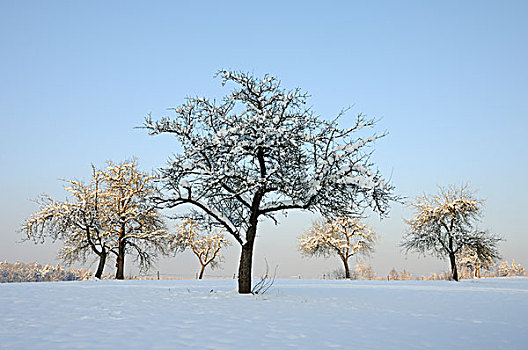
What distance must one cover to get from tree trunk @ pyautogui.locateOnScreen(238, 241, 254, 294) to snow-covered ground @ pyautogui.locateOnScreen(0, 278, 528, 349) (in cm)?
218

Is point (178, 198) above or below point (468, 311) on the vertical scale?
above

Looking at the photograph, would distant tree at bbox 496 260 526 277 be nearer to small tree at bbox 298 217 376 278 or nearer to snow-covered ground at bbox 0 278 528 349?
small tree at bbox 298 217 376 278

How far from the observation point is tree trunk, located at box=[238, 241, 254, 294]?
14.7 metres

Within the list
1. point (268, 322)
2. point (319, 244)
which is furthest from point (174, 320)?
point (319, 244)

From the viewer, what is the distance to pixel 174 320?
8516 millimetres

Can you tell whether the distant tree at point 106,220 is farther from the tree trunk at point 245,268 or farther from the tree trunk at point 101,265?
the tree trunk at point 245,268

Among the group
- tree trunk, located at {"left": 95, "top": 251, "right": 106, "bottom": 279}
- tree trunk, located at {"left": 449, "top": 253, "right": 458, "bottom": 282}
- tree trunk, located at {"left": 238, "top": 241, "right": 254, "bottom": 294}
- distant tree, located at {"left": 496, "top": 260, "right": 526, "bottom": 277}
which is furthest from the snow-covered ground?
distant tree, located at {"left": 496, "top": 260, "right": 526, "bottom": 277}

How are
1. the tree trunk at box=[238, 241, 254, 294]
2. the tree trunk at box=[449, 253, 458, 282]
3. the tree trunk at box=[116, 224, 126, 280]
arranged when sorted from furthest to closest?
the tree trunk at box=[449, 253, 458, 282] → the tree trunk at box=[116, 224, 126, 280] → the tree trunk at box=[238, 241, 254, 294]

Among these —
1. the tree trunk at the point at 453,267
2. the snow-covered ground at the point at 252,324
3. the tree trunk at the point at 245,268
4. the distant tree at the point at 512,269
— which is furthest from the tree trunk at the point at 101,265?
the distant tree at the point at 512,269

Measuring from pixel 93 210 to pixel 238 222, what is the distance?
50.7 feet

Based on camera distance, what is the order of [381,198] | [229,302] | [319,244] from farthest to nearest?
1. [319,244]
2. [381,198]
3. [229,302]

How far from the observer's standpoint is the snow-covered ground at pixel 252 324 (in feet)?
21.5

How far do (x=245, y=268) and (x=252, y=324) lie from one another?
265 inches

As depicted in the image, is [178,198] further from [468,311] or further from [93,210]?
[93,210]
